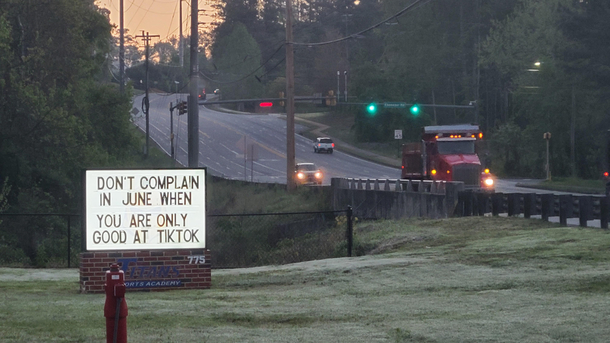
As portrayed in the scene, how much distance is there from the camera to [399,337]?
8.47 m

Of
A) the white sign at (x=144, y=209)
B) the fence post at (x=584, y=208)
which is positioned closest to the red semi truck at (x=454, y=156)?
the fence post at (x=584, y=208)

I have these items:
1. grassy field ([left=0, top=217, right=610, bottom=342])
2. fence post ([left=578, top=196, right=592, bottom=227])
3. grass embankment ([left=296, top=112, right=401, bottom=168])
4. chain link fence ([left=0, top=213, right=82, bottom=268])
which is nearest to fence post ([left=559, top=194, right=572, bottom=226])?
fence post ([left=578, top=196, right=592, bottom=227])

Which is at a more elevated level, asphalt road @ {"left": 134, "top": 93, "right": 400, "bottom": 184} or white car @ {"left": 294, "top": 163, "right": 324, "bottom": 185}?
asphalt road @ {"left": 134, "top": 93, "right": 400, "bottom": 184}

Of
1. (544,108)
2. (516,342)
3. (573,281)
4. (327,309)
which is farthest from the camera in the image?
(544,108)

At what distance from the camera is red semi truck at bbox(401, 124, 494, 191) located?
105 feet

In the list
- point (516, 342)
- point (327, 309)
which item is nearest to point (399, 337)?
point (516, 342)

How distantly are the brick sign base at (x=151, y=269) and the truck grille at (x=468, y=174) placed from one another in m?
19.8

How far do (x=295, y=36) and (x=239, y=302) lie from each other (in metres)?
125

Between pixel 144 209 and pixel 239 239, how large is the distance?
1667 cm

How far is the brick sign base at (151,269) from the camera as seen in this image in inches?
517

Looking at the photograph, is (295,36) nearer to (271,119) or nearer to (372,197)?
(271,119)

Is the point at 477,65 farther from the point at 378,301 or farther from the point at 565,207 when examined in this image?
the point at 378,301

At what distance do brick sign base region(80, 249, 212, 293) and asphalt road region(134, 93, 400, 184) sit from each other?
29.3 metres

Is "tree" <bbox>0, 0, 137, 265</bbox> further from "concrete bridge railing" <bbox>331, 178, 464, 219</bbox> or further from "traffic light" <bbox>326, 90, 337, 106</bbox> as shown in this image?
"traffic light" <bbox>326, 90, 337, 106</bbox>
